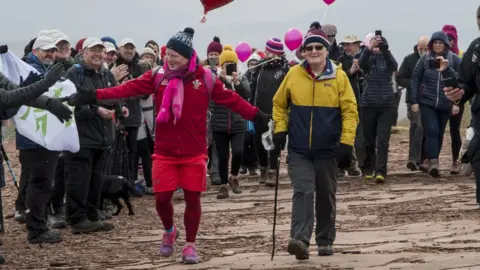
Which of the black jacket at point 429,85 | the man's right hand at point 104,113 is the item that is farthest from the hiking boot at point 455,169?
the man's right hand at point 104,113

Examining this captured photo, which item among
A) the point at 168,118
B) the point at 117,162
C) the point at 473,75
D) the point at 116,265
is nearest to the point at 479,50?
the point at 473,75

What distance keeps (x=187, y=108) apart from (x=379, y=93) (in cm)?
718

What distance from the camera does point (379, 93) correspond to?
16.1m

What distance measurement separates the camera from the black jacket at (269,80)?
1593 centimetres

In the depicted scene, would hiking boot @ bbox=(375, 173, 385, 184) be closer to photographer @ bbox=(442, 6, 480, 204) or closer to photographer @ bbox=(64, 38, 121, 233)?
photographer @ bbox=(64, 38, 121, 233)

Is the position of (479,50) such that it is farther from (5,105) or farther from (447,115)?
(447,115)

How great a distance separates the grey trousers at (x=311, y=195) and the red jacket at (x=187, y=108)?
649mm

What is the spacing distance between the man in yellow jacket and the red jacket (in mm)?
417

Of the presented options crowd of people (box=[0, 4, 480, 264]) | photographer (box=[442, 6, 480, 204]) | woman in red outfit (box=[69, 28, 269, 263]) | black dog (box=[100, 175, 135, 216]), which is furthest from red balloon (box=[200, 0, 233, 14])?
photographer (box=[442, 6, 480, 204])

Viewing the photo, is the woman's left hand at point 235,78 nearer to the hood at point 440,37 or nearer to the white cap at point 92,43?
the hood at point 440,37

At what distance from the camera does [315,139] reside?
9164mm

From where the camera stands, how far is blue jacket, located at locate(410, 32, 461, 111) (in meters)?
16.0

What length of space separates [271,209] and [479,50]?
510cm

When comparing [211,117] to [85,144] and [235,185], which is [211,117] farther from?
[85,144]
